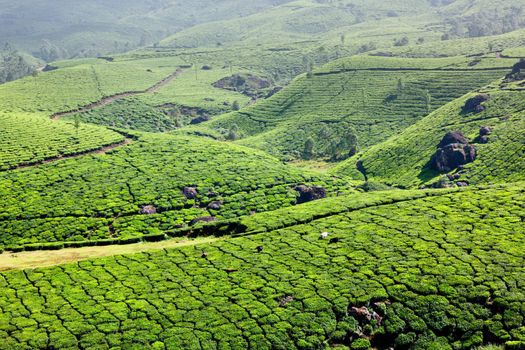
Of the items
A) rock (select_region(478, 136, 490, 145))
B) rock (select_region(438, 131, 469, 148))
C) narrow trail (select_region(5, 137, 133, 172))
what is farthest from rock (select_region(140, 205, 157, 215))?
rock (select_region(478, 136, 490, 145))

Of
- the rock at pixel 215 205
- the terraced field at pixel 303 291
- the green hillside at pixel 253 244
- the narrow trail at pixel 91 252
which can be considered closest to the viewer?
the terraced field at pixel 303 291

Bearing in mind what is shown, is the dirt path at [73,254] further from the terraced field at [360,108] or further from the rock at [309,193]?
the terraced field at [360,108]

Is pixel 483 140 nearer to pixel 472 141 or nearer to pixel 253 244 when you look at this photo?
pixel 472 141

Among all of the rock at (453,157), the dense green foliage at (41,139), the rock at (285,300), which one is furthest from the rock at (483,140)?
the rock at (285,300)

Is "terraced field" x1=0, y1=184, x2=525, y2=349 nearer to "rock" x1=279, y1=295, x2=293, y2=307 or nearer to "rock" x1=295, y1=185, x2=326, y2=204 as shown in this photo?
"rock" x1=279, y1=295, x2=293, y2=307

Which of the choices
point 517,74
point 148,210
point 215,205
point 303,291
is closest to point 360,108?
point 517,74

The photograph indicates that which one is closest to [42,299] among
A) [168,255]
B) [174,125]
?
[168,255]
